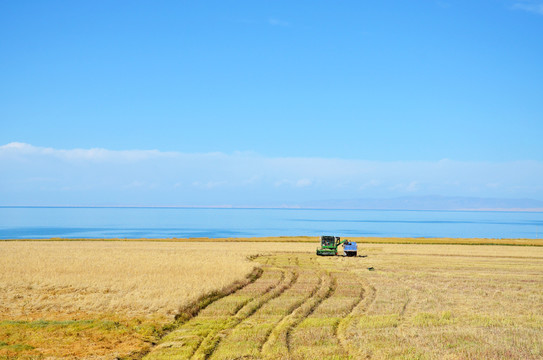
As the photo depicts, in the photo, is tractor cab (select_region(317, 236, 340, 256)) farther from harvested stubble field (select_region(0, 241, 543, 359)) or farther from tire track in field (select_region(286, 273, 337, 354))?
tire track in field (select_region(286, 273, 337, 354))

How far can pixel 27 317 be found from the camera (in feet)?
63.3

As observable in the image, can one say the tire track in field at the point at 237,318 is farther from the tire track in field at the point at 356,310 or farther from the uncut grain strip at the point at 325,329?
the tire track in field at the point at 356,310

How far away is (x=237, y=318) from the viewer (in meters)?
18.9

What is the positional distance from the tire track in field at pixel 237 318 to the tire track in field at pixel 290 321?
5.02 feet

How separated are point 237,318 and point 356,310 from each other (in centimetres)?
495

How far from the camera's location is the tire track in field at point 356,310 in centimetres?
1535

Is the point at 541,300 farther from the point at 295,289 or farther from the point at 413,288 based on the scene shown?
the point at 295,289

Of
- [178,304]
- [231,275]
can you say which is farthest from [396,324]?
[231,275]

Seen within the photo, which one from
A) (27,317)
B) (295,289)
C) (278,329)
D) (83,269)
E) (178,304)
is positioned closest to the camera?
(278,329)

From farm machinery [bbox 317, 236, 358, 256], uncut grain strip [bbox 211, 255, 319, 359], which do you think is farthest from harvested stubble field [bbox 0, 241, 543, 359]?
farm machinery [bbox 317, 236, 358, 256]

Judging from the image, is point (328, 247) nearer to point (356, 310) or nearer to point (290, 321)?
point (356, 310)

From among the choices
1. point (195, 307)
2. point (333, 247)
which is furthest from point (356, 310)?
point (333, 247)

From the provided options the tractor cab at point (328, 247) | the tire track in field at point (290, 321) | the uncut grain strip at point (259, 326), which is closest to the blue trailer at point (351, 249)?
the tractor cab at point (328, 247)

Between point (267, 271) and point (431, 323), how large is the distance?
1973cm
